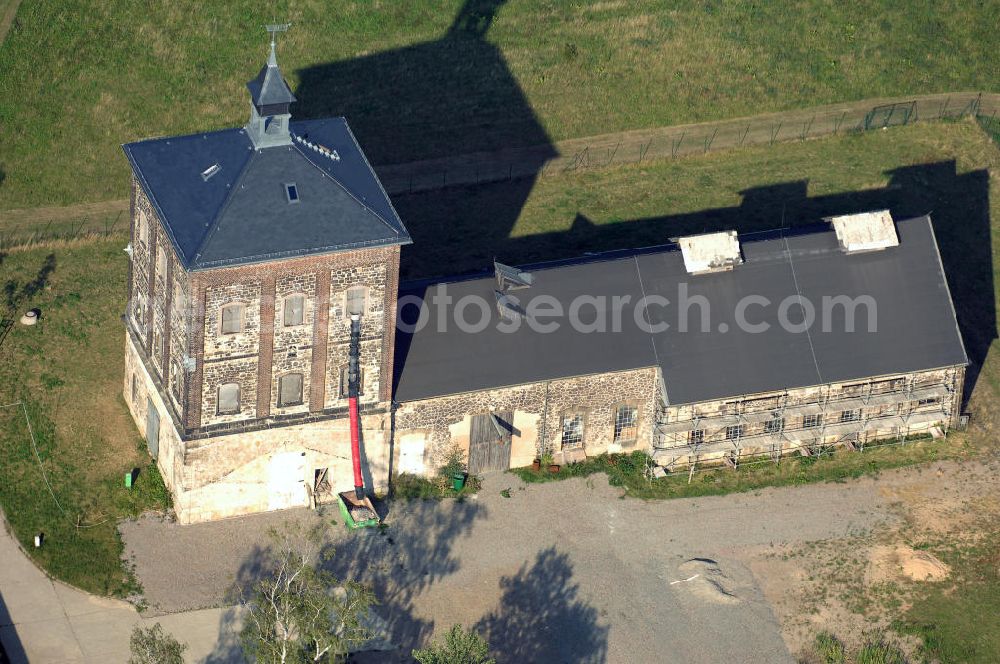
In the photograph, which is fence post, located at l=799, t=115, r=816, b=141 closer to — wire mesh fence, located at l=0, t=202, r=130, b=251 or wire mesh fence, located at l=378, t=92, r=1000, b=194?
wire mesh fence, located at l=378, t=92, r=1000, b=194

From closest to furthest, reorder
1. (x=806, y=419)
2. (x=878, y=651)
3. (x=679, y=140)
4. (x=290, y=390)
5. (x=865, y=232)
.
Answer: (x=878, y=651)
(x=290, y=390)
(x=865, y=232)
(x=806, y=419)
(x=679, y=140)

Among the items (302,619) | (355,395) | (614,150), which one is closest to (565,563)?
(355,395)

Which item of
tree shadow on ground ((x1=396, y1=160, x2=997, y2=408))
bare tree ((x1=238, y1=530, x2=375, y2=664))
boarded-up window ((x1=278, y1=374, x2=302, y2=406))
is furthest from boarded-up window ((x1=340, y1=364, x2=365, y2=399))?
tree shadow on ground ((x1=396, y1=160, x2=997, y2=408))

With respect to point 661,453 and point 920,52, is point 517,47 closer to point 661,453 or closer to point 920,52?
point 920,52

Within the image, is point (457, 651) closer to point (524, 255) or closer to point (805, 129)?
point (524, 255)

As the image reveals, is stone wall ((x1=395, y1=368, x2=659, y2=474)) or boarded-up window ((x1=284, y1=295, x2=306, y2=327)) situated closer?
boarded-up window ((x1=284, y1=295, x2=306, y2=327))
